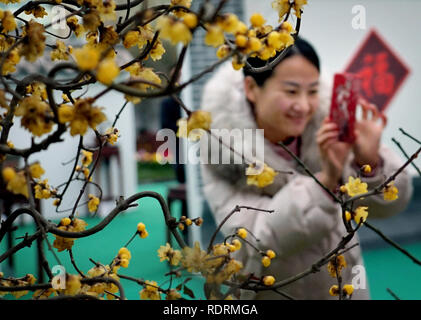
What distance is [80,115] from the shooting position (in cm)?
40

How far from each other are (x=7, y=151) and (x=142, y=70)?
0.20m

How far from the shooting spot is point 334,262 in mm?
595

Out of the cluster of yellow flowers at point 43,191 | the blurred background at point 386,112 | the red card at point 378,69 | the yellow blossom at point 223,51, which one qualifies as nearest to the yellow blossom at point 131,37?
the yellow blossom at point 223,51

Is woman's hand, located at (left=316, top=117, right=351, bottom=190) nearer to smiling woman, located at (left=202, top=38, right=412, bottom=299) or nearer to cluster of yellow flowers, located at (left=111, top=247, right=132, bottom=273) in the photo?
smiling woman, located at (left=202, top=38, right=412, bottom=299)

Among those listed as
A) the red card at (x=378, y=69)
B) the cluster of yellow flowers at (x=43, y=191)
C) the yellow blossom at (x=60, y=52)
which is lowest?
the cluster of yellow flowers at (x=43, y=191)

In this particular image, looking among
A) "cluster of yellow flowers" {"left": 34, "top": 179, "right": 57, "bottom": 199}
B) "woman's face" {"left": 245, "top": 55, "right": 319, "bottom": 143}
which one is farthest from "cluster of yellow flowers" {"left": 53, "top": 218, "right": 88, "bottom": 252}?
"woman's face" {"left": 245, "top": 55, "right": 319, "bottom": 143}

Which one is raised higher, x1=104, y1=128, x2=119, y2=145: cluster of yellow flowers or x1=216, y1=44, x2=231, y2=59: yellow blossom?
x1=216, y1=44, x2=231, y2=59: yellow blossom

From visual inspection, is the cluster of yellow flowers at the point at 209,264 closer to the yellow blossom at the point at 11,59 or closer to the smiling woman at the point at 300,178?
the yellow blossom at the point at 11,59

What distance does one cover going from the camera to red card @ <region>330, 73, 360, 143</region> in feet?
4.07

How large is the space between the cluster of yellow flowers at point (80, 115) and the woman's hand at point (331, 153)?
35.0 inches

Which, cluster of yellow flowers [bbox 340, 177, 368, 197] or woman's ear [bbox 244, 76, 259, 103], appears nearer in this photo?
cluster of yellow flowers [bbox 340, 177, 368, 197]

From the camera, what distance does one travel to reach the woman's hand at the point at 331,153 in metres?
1.21

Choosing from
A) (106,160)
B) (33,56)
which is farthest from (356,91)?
(106,160)
